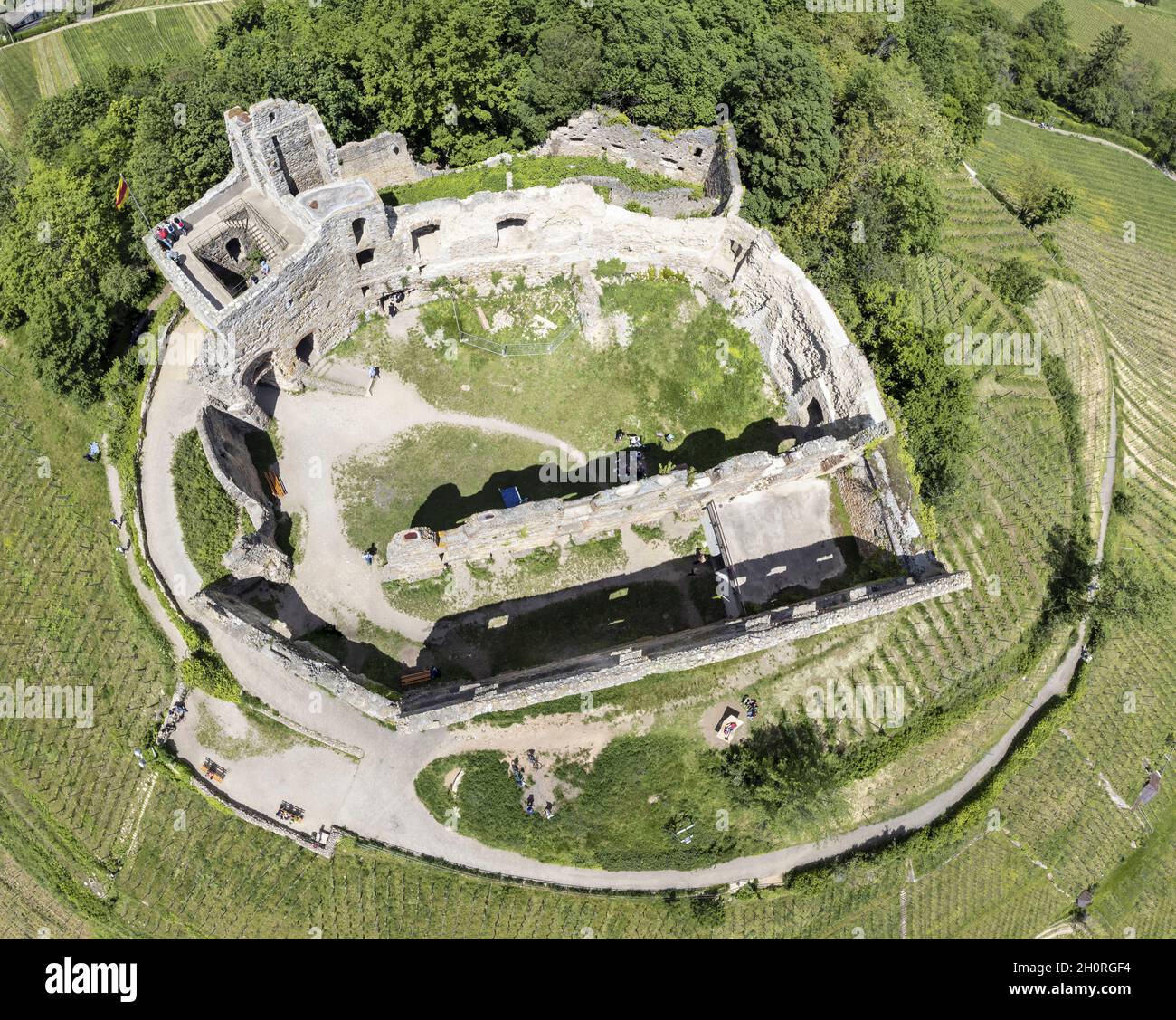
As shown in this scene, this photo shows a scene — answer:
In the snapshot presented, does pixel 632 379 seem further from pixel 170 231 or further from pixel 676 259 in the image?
pixel 170 231

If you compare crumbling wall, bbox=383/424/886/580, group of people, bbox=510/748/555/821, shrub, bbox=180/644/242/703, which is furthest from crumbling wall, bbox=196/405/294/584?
group of people, bbox=510/748/555/821

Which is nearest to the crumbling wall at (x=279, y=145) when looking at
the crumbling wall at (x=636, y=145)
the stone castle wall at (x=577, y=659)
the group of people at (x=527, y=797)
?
the crumbling wall at (x=636, y=145)

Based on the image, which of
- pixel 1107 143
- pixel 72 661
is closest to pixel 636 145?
pixel 72 661

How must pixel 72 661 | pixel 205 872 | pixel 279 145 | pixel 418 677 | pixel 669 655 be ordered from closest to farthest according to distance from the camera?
pixel 669 655, pixel 205 872, pixel 418 677, pixel 72 661, pixel 279 145

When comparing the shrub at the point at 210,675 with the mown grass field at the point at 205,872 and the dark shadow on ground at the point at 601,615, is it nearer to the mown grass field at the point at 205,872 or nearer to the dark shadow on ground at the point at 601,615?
the mown grass field at the point at 205,872
